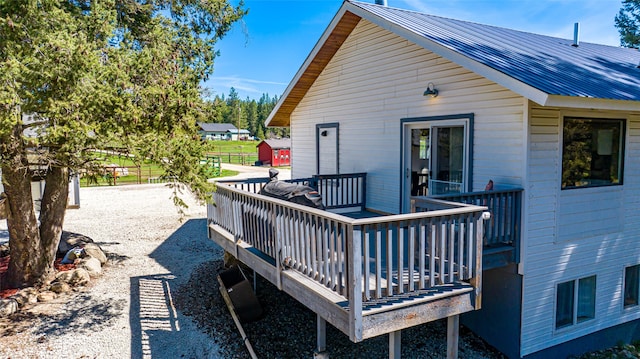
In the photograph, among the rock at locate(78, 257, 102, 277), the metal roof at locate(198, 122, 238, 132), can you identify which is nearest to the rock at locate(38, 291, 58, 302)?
the rock at locate(78, 257, 102, 277)

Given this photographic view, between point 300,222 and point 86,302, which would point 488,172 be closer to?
point 300,222

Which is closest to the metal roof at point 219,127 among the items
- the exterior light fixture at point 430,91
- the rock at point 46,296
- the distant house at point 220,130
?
the distant house at point 220,130

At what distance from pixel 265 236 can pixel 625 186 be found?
5.58 m

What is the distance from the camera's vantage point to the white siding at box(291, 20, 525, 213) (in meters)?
5.72

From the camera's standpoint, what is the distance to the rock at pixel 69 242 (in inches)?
368

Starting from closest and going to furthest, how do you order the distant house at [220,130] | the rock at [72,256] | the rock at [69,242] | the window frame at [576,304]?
the window frame at [576,304], the rock at [72,256], the rock at [69,242], the distant house at [220,130]

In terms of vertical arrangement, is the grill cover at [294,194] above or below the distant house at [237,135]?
below

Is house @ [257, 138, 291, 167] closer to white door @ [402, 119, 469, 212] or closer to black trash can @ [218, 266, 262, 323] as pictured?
white door @ [402, 119, 469, 212]

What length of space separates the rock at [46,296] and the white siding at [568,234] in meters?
7.62

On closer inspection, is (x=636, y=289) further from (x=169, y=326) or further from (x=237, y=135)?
(x=237, y=135)

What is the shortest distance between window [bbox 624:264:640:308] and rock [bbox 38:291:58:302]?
974 cm

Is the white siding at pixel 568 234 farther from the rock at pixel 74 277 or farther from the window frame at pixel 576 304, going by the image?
the rock at pixel 74 277

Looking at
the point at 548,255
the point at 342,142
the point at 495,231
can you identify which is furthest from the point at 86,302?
the point at 548,255

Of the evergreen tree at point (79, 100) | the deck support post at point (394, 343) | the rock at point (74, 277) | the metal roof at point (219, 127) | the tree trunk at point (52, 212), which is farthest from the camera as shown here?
the metal roof at point (219, 127)
